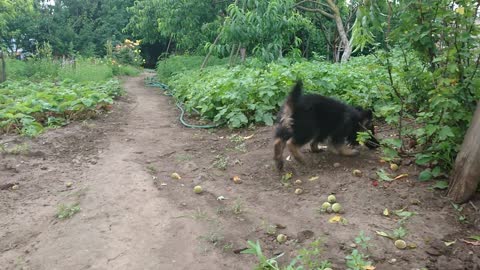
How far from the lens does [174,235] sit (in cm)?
395

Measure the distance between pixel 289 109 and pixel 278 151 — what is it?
1.86 feet

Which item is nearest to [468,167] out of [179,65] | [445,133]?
[445,133]

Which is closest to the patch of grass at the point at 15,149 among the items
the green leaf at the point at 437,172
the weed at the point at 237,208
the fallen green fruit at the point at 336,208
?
the weed at the point at 237,208

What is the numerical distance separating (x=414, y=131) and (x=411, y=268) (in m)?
1.84

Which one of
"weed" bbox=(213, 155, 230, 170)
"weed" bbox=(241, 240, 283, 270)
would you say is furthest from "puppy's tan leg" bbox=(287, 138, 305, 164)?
"weed" bbox=(241, 240, 283, 270)

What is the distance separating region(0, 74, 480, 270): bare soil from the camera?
11.7ft

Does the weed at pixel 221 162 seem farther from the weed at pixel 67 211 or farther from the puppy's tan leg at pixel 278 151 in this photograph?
the weed at pixel 67 211

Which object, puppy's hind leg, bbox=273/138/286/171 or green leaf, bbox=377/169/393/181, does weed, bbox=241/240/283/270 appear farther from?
puppy's hind leg, bbox=273/138/286/171

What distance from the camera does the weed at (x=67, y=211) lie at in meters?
4.39

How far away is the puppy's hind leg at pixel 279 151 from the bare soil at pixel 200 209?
0.16 meters

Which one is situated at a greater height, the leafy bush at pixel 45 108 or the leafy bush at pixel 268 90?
the leafy bush at pixel 268 90

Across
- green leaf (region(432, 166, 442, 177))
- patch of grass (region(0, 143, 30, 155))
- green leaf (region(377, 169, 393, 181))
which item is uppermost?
green leaf (region(432, 166, 442, 177))

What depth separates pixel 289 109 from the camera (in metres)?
5.41

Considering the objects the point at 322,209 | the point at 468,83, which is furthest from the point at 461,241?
the point at 468,83
